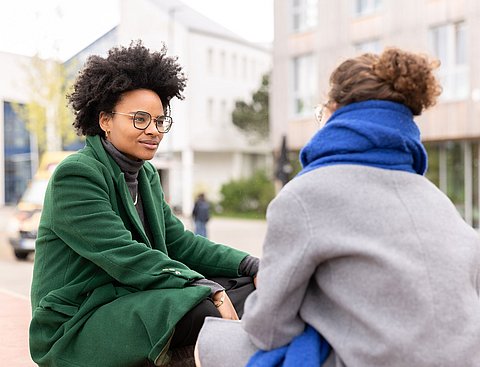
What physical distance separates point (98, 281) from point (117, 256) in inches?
7.0

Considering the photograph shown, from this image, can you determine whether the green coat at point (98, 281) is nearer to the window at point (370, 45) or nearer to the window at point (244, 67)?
the window at point (370, 45)

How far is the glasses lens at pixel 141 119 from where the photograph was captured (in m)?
3.09

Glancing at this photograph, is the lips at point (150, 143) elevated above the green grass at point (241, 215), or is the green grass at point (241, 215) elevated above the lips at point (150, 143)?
the lips at point (150, 143)

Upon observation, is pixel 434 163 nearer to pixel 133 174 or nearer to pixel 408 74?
pixel 133 174

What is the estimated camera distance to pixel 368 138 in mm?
2039

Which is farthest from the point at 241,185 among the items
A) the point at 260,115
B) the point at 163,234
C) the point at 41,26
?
the point at 163,234

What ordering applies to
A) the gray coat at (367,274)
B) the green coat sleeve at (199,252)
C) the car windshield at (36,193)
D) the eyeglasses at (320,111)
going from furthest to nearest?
the car windshield at (36,193) → the green coat sleeve at (199,252) → the eyeglasses at (320,111) → the gray coat at (367,274)

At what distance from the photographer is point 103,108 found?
3.13 m

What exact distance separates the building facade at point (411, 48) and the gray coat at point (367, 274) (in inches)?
694

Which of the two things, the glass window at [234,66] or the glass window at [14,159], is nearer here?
the glass window at [234,66]

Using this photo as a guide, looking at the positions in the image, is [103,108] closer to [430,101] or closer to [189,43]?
[430,101]

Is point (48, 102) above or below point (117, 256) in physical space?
above

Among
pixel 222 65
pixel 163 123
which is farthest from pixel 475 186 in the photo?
pixel 222 65

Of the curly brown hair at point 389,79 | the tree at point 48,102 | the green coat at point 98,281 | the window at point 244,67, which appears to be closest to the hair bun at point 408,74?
the curly brown hair at point 389,79
